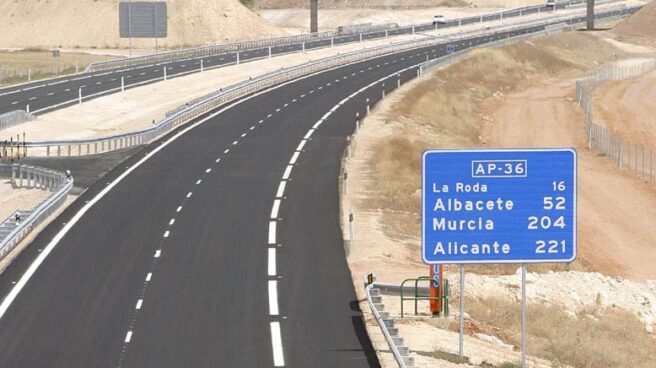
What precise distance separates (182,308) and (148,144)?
36.3 meters

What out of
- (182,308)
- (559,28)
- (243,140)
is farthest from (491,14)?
(182,308)

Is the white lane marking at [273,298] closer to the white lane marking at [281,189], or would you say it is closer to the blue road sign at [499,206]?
the blue road sign at [499,206]

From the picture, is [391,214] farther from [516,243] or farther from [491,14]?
[491,14]

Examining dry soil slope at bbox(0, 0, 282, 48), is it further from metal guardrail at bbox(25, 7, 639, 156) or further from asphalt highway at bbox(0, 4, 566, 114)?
metal guardrail at bbox(25, 7, 639, 156)

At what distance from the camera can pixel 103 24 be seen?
158000 millimetres

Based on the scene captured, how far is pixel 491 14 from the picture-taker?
616ft

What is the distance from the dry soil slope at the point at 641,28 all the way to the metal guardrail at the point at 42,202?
112209 millimetres

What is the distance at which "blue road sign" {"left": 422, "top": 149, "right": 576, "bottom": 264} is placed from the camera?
1089 inches

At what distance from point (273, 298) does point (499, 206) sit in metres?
11.5

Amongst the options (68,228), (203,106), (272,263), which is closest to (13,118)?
(203,106)

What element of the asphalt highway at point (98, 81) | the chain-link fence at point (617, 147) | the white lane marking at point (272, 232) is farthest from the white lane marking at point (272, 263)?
the asphalt highway at point (98, 81)

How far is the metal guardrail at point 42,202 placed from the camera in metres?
46.1

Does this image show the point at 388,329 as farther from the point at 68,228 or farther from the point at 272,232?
the point at 68,228

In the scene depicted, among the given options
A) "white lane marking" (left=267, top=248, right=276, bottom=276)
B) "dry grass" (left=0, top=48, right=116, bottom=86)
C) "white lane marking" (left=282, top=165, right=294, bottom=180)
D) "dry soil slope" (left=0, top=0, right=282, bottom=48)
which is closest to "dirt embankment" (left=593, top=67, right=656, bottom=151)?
"white lane marking" (left=282, top=165, right=294, bottom=180)
